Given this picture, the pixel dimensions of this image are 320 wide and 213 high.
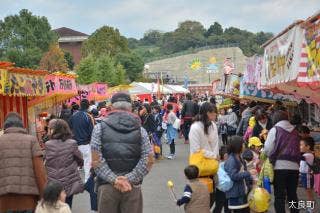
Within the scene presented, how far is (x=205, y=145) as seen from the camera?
279 inches

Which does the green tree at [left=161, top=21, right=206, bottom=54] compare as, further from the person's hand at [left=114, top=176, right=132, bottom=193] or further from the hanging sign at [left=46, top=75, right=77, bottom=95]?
the person's hand at [left=114, top=176, right=132, bottom=193]

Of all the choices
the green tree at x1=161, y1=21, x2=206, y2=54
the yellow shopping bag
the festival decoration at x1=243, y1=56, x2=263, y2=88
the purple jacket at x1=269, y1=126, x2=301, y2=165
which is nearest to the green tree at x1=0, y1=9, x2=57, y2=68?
the festival decoration at x1=243, y1=56, x2=263, y2=88

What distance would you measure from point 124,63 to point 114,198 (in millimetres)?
72705

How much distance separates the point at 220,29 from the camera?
177375 mm

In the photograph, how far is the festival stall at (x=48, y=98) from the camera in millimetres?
16359

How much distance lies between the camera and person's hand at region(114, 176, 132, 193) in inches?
214

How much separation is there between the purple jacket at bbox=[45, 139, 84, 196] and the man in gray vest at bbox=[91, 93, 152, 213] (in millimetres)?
1810

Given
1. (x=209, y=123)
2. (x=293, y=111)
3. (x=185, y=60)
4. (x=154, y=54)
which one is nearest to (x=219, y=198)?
(x=209, y=123)

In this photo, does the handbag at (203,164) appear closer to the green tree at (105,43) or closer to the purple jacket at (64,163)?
the purple jacket at (64,163)

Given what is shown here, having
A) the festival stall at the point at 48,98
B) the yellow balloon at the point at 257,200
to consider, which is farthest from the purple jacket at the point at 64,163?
the festival stall at the point at 48,98

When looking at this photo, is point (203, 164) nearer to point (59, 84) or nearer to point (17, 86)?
point (17, 86)

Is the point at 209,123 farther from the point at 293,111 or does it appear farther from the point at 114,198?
the point at 293,111

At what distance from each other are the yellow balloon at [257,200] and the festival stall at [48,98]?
942 cm

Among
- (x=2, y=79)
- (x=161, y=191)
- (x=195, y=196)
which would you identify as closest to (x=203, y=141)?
(x=195, y=196)
